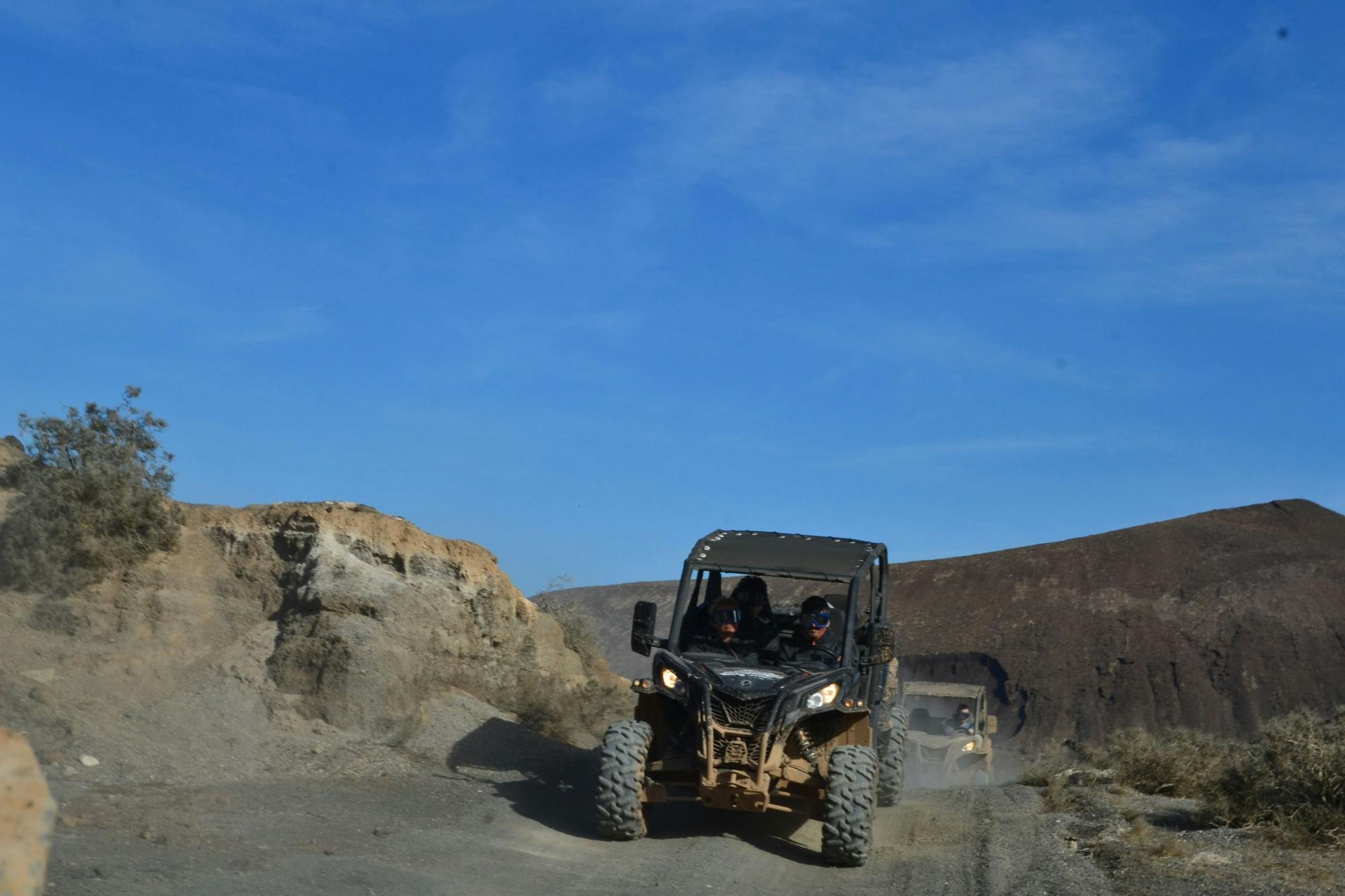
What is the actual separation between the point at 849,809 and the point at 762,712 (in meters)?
1.03

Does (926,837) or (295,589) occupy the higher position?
(295,589)

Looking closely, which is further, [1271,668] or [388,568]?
[1271,668]

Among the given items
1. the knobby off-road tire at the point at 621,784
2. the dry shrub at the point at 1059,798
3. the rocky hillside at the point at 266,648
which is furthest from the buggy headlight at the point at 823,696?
the rocky hillside at the point at 266,648

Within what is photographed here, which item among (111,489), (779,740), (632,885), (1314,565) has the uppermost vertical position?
(1314,565)

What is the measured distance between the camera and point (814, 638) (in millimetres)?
11438

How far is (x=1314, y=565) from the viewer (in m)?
55.1

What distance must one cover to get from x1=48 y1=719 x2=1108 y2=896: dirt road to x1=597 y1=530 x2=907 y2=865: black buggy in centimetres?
49

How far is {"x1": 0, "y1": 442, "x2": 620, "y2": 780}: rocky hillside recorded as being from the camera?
12562mm

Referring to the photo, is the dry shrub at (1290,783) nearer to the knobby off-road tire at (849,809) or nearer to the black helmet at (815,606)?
the knobby off-road tire at (849,809)

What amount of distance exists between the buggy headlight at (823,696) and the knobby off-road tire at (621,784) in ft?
4.69

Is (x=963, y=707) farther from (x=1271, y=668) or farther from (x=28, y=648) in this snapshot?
(x=1271, y=668)

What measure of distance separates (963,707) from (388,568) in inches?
581

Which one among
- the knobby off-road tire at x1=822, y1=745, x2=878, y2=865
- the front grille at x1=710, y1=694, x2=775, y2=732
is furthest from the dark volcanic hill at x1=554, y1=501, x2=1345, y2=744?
the knobby off-road tire at x1=822, y1=745, x2=878, y2=865

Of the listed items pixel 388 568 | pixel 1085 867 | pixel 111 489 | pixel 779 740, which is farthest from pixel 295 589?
pixel 1085 867
